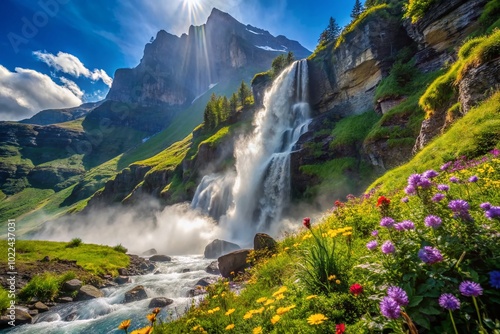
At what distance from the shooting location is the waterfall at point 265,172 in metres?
34.6

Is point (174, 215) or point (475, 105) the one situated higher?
point (174, 215)

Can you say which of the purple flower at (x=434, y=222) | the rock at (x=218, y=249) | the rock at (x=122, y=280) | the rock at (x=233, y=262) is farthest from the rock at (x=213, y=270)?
the purple flower at (x=434, y=222)

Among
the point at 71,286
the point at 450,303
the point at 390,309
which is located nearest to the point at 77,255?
the point at 71,286

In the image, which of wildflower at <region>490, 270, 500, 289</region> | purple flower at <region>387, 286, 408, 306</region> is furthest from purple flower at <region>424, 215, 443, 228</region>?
purple flower at <region>387, 286, 408, 306</region>

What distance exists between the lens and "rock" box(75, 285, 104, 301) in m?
16.9

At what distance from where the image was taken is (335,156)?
34.1 m

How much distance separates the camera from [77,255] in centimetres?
2712

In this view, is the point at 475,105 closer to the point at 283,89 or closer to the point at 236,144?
the point at 283,89

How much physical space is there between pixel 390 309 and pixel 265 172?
1352 inches

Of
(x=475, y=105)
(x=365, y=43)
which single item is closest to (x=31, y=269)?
(x=475, y=105)

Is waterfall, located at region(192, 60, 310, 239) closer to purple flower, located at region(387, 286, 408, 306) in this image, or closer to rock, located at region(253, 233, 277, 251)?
rock, located at region(253, 233, 277, 251)

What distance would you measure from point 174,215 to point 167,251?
464 inches

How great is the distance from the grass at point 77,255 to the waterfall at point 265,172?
15705 mm

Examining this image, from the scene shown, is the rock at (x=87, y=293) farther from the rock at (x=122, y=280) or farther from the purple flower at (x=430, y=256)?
the purple flower at (x=430, y=256)
